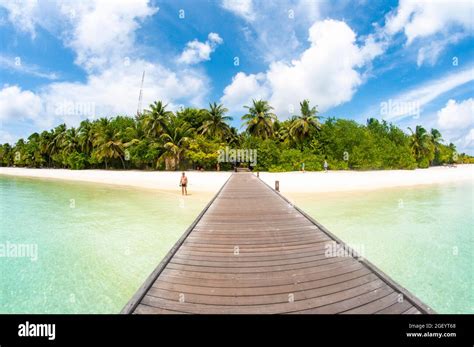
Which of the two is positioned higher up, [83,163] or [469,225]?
[83,163]

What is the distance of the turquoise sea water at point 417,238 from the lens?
214 inches

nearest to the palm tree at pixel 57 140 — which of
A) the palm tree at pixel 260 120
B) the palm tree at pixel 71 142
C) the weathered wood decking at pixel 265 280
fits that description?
the palm tree at pixel 71 142

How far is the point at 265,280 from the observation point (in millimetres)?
3596

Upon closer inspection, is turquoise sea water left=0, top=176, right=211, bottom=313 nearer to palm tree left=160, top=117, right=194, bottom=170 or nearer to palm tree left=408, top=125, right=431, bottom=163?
palm tree left=160, top=117, right=194, bottom=170

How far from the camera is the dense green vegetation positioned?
1443 inches

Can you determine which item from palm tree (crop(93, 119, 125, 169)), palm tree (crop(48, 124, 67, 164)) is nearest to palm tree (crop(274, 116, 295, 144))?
palm tree (crop(93, 119, 125, 169))

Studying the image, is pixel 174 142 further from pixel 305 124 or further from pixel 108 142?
pixel 305 124

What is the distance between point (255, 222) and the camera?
6.85 meters

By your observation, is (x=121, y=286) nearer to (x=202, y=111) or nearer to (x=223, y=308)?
(x=223, y=308)

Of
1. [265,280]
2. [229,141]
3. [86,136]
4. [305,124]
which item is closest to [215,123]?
[229,141]

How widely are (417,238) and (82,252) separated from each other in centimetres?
1176
